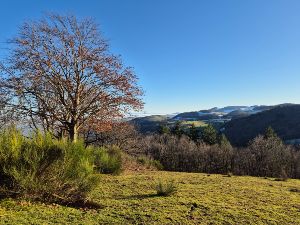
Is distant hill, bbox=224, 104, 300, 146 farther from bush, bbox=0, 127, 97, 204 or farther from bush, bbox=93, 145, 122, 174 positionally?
bush, bbox=0, 127, 97, 204

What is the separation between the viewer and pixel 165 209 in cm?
756

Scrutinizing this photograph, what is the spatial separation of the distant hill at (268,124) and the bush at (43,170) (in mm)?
140579

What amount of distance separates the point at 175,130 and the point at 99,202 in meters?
79.5

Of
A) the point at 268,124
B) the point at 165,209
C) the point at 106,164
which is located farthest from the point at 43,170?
the point at 268,124

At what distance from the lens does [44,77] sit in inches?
543

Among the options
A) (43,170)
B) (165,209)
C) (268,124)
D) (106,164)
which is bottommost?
(165,209)

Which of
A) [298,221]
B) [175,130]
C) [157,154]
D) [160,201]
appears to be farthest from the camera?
[175,130]

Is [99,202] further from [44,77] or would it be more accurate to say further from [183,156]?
[183,156]

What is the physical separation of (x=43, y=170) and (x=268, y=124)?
6685 inches

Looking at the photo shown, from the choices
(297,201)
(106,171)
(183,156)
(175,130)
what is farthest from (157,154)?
(297,201)

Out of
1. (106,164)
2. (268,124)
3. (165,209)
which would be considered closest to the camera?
(165,209)

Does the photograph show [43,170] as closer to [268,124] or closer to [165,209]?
[165,209]

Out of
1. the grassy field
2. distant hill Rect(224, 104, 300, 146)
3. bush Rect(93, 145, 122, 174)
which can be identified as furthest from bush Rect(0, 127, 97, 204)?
distant hill Rect(224, 104, 300, 146)

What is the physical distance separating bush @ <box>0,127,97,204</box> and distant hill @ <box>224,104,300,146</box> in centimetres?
14058
